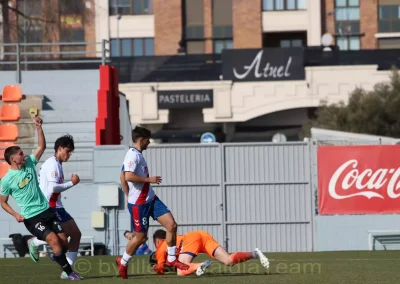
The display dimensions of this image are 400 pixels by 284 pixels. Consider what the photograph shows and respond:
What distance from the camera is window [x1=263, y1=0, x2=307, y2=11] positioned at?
62.8 meters

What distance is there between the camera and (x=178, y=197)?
2644cm

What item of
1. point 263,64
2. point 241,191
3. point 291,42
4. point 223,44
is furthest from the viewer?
point 223,44

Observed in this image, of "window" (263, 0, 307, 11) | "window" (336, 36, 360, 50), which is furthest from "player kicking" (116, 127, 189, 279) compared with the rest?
"window" (336, 36, 360, 50)

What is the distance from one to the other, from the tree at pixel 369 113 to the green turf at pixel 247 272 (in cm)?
3104

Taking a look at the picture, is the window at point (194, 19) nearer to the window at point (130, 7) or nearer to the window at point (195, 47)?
the window at point (195, 47)

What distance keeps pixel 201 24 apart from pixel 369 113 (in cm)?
1579

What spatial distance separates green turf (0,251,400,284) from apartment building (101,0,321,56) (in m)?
43.6

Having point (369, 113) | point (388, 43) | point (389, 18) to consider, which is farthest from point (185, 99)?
point (389, 18)

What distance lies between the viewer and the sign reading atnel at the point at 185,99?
5506 cm

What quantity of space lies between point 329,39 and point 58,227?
4279cm

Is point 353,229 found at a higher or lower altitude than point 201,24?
lower

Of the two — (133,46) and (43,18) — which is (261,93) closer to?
(133,46)


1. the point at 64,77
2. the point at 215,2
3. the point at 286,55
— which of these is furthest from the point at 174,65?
the point at 64,77

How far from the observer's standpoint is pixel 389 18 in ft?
209
